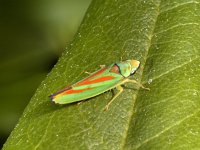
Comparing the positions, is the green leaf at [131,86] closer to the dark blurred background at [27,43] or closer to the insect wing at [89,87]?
the insect wing at [89,87]

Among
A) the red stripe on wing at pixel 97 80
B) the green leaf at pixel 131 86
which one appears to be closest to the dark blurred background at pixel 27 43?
the red stripe on wing at pixel 97 80

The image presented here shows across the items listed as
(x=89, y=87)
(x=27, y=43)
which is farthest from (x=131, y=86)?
(x=27, y=43)

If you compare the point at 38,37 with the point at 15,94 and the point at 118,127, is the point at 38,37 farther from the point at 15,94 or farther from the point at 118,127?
the point at 118,127

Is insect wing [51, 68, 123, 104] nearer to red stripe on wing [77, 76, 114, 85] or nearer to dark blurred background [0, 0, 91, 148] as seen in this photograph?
red stripe on wing [77, 76, 114, 85]

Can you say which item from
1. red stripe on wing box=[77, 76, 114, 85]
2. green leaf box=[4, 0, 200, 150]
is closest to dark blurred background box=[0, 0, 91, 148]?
red stripe on wing box=[77, 76, 114, 85]

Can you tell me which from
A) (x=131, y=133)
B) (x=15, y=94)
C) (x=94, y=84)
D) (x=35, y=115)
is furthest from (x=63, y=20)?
(x=131, y=133)

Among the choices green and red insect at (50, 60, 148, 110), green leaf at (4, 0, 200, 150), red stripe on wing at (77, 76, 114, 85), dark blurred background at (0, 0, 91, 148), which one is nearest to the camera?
green leaf at (4, 0, 200, 150)

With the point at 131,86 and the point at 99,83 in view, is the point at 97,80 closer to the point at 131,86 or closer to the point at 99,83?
the point at 99,83
